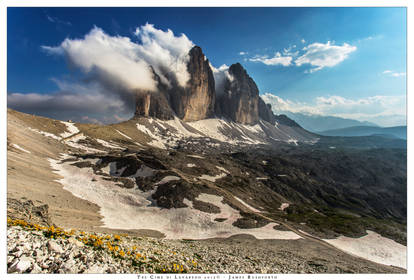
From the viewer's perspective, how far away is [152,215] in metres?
44.6

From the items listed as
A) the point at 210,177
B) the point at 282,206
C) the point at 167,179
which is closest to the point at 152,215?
the point at 167,179

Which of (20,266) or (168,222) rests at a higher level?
(20,266)

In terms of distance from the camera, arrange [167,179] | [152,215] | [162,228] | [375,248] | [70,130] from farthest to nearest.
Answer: [70,130], [167,179], [152,215], [375,248], [162,228]

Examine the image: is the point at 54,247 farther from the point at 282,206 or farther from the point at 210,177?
the point at 282,206

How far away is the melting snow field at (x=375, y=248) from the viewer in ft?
119

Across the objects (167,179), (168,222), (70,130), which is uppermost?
(70,130)

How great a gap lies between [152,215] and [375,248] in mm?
48660

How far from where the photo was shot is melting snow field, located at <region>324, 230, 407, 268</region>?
119 ft

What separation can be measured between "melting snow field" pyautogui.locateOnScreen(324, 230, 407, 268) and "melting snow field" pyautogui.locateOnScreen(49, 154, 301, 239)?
1095 cm

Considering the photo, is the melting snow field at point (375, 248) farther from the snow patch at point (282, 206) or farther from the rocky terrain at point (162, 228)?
the snow patch at point (282, 206)

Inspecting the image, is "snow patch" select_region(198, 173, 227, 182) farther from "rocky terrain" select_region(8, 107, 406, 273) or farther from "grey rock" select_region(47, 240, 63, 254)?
"grey rock" select_region(47, 240, 63, 254)

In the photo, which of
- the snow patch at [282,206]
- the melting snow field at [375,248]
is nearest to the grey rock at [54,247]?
the melting snow field at [375,248]

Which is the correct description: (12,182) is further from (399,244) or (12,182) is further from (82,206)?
(399,244)

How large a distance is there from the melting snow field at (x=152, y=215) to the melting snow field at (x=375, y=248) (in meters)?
10.9
